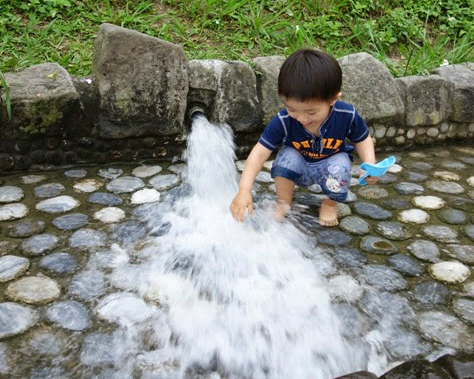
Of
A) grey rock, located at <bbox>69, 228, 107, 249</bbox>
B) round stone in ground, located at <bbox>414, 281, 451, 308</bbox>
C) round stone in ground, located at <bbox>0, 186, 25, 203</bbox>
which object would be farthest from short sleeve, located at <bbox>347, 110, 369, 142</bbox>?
round stone in ground, located at <bbox>0, 186, 25, 203</bbox>

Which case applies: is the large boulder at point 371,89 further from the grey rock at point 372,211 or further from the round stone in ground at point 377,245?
the round stone in ground at point 377,245

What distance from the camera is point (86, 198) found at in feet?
8.73

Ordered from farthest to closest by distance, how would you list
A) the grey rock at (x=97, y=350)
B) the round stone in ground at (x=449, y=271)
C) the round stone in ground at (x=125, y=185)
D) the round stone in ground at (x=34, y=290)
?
1. the round stone in ground at (x=125, y=185)
2. the round stone in ground at (x=449, y=271)
3. the round stone in ground at (x=34, y=290)
4. the grey rock at (x=97, y=350)

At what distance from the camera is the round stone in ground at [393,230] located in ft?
8.06

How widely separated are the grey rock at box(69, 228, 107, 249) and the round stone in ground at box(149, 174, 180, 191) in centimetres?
52

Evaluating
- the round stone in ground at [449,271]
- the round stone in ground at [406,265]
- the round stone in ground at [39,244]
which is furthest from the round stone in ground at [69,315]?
the round stone in ground at [449,271]

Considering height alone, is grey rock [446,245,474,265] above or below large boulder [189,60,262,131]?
below

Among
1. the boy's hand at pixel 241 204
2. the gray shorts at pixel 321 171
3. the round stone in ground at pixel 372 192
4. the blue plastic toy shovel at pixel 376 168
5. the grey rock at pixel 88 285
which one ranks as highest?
the blue plastic toy shovel at pixel 376 168

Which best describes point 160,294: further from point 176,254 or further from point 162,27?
point 162,27

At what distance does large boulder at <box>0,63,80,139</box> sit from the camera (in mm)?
2709

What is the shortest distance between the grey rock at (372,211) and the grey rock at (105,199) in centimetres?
116

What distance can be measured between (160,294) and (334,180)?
94 centimetres

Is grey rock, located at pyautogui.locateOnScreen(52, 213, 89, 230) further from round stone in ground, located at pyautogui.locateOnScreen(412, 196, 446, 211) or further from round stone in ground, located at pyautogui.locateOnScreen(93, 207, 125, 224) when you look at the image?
round stone in ground, located at pyautogui.locateOnScreen(412, 196, 446, 211)

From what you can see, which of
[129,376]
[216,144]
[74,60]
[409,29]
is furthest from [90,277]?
[409,29]
